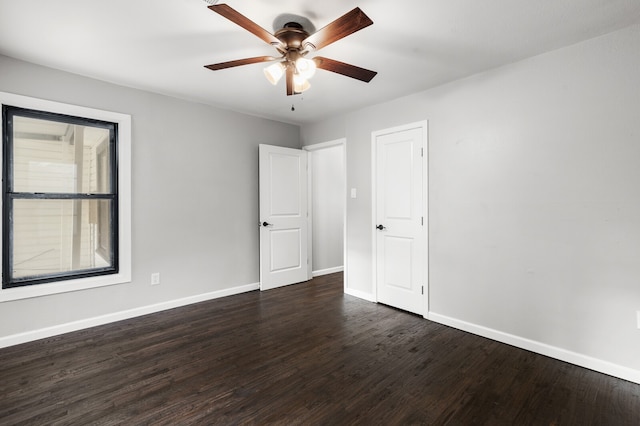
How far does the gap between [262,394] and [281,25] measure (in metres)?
2.50

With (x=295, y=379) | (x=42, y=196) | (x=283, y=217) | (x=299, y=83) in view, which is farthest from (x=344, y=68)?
(x=42, y=196)

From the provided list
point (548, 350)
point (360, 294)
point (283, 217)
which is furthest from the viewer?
point (283, 217)

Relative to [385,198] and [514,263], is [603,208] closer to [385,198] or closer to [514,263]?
[514,263]

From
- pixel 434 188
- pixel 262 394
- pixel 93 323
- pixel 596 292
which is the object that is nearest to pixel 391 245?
pixel 434 188

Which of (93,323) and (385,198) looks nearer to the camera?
(93,323)

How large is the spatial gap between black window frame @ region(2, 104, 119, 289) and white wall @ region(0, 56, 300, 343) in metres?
0.16

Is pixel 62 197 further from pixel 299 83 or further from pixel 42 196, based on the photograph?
pixel 299 83

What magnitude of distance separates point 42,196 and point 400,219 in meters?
3.59

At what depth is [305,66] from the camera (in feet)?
7.02

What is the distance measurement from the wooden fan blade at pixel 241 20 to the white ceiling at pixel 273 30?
18cm

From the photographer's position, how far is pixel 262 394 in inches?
79.4

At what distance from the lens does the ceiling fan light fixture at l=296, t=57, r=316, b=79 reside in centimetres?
212

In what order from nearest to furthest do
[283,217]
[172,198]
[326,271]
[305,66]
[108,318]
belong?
1. [305,66]
2. [108,318]
3. [172,198]
4. [283,217]
5. [326,271]

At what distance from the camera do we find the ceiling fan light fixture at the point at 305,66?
83.7 inches
